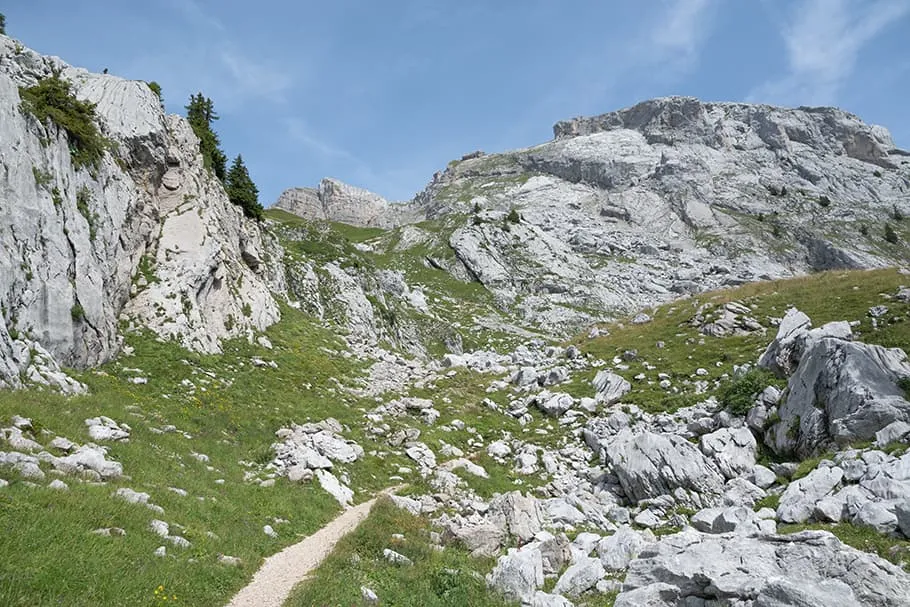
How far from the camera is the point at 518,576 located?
1259 centimetres

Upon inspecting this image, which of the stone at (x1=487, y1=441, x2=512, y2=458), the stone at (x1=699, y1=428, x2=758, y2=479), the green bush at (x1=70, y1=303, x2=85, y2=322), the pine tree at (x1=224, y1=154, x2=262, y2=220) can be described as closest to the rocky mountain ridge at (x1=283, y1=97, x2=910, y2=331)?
the pine tree at (x1=224, y1=154, x2=262, y2=220)

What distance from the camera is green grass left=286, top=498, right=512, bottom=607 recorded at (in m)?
11.9

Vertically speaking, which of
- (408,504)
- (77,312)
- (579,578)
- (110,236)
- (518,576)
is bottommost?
(579,578)

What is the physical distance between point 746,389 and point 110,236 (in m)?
35.4

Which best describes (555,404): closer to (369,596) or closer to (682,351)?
(682,351)

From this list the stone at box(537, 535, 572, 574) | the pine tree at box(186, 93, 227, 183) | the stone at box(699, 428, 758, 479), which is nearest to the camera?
the stone at box(537, 535, 572, 574)

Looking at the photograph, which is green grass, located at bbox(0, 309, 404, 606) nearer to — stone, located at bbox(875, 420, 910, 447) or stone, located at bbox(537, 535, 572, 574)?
stone, located at bbox(537, 535, 572, 574)

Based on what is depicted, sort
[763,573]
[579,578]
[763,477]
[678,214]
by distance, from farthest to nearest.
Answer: [678,214], [763,477], [579,578], [763,573]

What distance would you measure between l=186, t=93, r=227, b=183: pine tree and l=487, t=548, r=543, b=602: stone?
4261 centimetres

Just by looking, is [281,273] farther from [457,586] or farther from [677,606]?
[677,606]

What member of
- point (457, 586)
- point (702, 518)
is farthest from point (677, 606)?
point (702, 518)

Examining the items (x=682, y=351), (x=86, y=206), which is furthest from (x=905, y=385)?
(x=86, y=206)

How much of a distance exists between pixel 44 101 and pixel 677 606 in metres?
32.9

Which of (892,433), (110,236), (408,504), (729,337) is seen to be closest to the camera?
(892,433)
